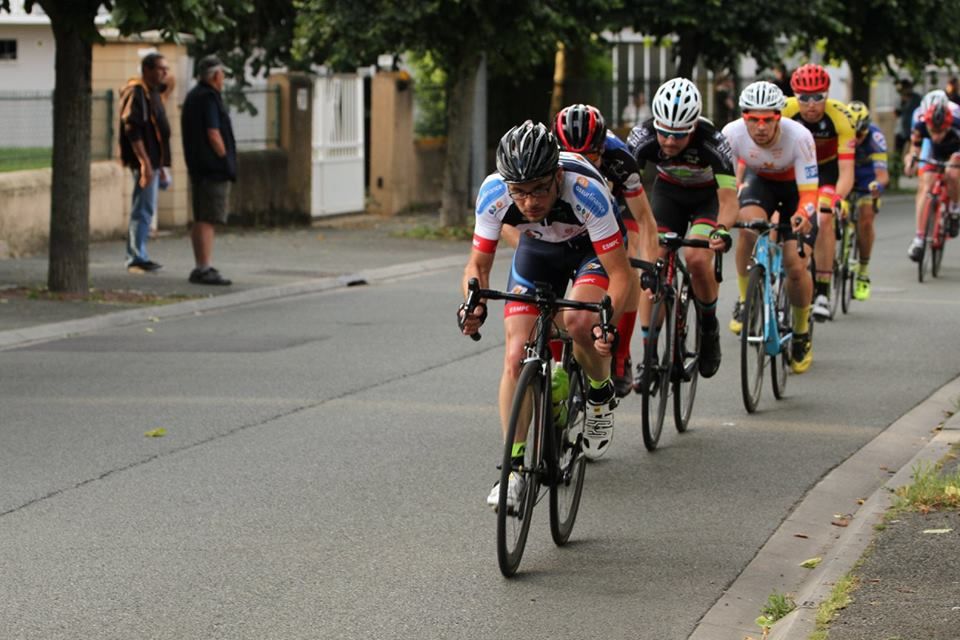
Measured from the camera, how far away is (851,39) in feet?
108

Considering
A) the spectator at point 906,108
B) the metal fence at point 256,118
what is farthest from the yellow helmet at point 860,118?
the spectator at point 906,108

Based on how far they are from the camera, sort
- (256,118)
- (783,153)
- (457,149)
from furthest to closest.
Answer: (256,118) < (457,149) < (783,153)

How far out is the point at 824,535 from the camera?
7.36 m

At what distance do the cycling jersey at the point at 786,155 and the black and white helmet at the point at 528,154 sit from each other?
4154mm

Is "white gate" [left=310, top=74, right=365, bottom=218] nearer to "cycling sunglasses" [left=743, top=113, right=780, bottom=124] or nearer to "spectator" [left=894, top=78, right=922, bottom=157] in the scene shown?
"spectator" [left=894, top=78, right=922, bottom=157]

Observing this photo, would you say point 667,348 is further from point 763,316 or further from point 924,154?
point 924,154

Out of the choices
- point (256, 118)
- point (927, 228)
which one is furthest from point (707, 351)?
point (256, 118)

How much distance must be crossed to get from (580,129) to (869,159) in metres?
7.80

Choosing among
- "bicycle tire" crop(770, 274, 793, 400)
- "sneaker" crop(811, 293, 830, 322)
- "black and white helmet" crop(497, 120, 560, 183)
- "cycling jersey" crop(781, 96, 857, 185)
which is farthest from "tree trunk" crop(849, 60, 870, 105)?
"black and white helmet" crop(497, 120, 560, 183)

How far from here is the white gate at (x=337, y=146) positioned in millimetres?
25203

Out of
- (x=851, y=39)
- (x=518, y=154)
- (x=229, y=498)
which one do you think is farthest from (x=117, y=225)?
(x=851, y=39)

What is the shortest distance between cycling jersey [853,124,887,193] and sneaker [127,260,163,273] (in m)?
6.96

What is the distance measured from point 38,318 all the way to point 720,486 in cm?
712

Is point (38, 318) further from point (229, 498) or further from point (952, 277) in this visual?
point (952, 277)
